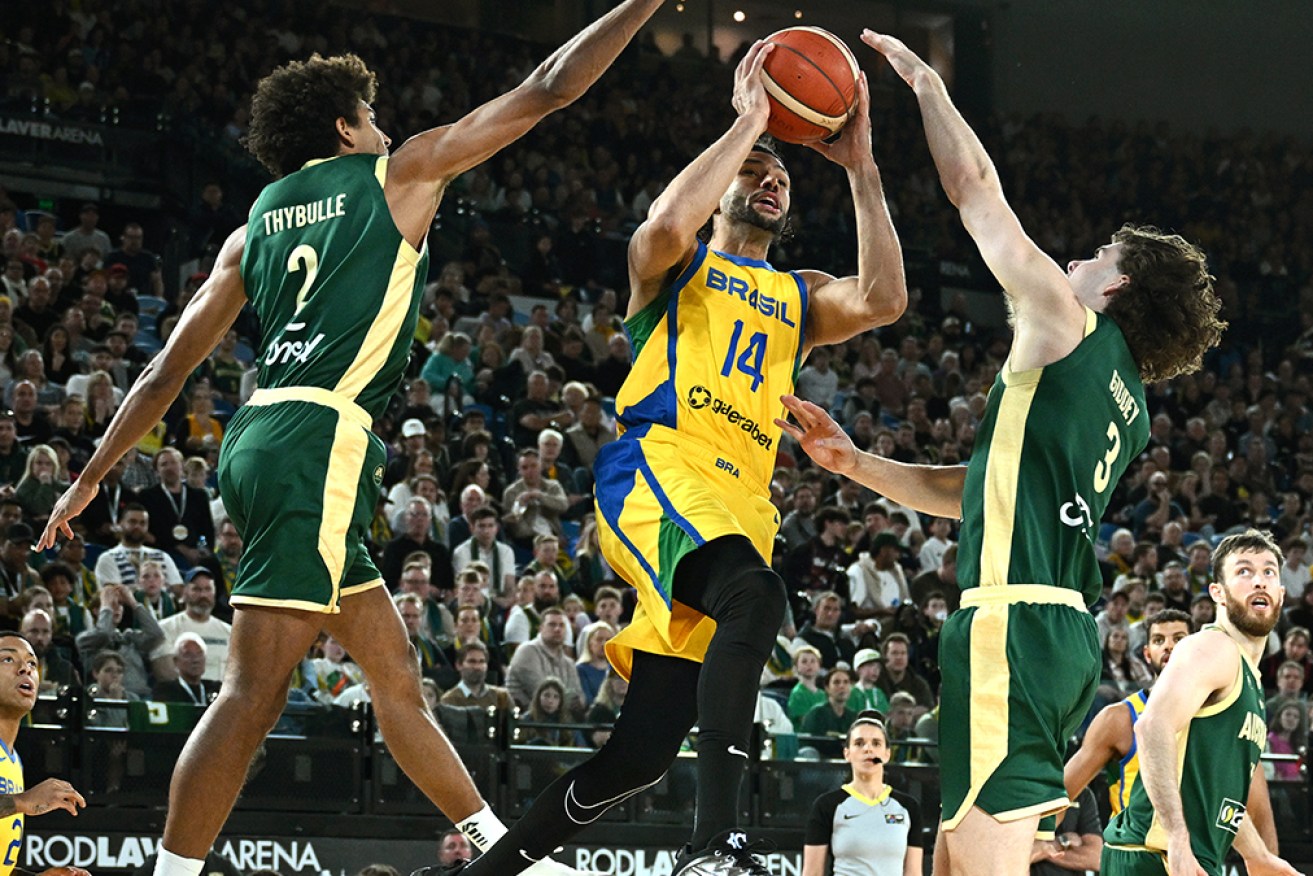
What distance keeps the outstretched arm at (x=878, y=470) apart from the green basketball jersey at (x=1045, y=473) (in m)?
0.56

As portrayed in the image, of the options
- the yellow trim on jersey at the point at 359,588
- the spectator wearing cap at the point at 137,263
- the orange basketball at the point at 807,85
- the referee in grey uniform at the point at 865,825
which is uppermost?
the spectator wearing cap at the point at 137,263

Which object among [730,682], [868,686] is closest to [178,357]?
[730,682]

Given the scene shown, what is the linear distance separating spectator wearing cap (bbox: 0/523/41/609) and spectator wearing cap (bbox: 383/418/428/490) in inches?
121

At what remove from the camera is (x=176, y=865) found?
14.5ft

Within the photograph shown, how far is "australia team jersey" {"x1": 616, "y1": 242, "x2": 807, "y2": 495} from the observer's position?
5.03m

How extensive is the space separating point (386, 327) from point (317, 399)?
11.3 inches

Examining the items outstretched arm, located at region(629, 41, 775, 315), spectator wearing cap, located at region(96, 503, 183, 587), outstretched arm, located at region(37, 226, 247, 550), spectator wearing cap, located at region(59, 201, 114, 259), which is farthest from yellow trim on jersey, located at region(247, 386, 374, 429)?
spectator wearing cap, located at region(59, 201, 114, 259)

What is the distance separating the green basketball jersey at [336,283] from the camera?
4668 millimetres

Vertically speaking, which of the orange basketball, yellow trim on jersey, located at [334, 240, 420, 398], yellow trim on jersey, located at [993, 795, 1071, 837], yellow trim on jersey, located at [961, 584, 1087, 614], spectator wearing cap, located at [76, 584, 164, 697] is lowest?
yellow trim on jersey, located at [993, 795, 1071, 837]

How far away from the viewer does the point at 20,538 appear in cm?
1015

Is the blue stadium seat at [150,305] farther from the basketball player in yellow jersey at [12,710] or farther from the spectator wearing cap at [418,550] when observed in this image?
the basketball player in yellow jersey at [12,710]

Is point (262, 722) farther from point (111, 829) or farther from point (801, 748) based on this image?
point (801, 748)

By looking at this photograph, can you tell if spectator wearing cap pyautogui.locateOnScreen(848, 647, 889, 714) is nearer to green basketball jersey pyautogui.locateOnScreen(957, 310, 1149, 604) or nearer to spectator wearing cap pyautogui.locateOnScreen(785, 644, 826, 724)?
spectator wearing cap pyautogui.locateOnScreen(785, 644, 826, 724)

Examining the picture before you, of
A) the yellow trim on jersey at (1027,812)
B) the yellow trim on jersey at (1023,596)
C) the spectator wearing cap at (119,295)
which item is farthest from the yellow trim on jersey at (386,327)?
the spectator wearing cap at (119,295)
